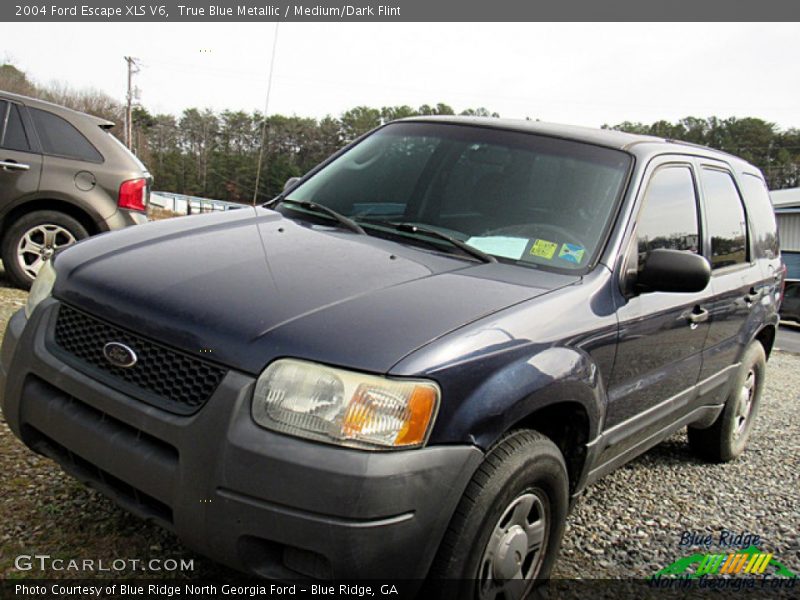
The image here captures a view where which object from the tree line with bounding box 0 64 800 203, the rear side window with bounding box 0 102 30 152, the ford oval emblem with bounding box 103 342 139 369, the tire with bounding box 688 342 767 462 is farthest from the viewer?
the tree line with bounding box 0 64 800 203

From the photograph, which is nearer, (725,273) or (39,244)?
(725,273)

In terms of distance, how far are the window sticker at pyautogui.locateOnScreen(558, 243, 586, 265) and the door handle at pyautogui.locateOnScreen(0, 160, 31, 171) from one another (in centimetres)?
548

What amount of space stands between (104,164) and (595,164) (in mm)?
5173

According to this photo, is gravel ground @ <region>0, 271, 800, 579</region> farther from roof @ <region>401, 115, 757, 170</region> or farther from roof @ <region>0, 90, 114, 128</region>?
roof @ <region>0, 90, 114, 128</region>

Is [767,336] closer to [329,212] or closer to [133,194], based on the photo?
[329,212]

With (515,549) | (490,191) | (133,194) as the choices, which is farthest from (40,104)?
(515,549)

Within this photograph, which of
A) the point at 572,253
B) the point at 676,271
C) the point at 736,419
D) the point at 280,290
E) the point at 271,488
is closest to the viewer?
the point at 271,488

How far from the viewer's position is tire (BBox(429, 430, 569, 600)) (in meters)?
2.10

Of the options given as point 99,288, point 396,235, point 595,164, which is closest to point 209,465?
point 99,288

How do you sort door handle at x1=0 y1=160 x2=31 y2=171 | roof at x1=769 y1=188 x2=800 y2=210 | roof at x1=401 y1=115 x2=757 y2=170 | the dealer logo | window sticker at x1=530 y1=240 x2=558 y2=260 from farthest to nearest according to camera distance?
roof at x1=769 y1=188 x2=800 y2=210 < door handle at x1=0 y1=160 x2=31 y2=171 < roof at x1=401 y1=115 x2=757 y2=170 < the dealer logo < window sticker at x1=530 y1=240 x2=558 y2=260

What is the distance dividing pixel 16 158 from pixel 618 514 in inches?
231

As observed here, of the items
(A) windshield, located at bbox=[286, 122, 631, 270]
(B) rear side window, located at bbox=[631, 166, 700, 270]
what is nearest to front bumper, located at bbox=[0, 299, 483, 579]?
(A) windshield, located at bbox=[286, 122, 631, 270]

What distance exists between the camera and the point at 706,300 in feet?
11.8

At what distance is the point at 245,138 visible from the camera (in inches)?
2376
